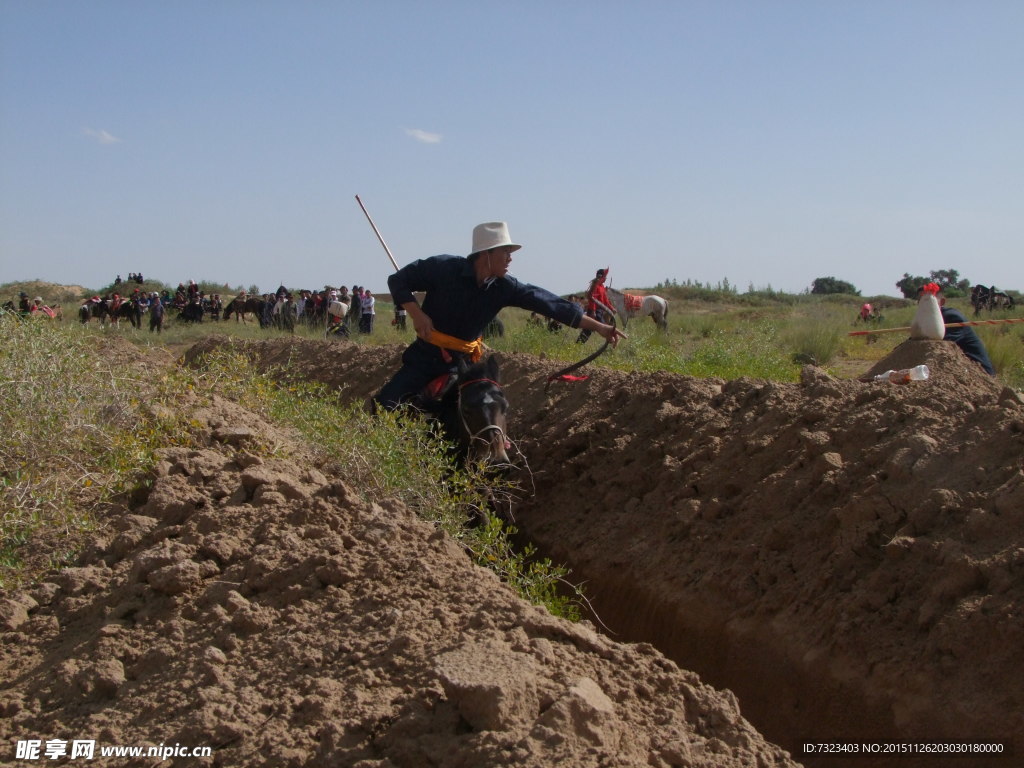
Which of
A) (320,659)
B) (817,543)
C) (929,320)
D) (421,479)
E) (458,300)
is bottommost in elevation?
(320,659)

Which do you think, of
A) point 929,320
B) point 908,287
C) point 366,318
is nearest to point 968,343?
point 929,320

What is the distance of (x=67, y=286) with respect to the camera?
56.8 metres

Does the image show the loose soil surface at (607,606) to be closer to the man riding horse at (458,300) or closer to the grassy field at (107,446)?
the grassy field at (107,446)

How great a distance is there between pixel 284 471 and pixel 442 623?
1.69 meters

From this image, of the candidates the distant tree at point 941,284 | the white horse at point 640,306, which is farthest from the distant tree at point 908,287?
the white horse at point 640,306

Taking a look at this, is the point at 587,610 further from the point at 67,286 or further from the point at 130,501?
the point at 67,286

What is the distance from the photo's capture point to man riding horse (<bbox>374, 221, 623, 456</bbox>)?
671 cm

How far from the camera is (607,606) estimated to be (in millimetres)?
6215

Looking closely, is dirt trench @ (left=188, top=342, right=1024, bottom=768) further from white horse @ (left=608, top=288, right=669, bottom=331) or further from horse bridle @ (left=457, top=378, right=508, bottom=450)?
white horse @ (left=608, top=288, right=669, bottom=331)

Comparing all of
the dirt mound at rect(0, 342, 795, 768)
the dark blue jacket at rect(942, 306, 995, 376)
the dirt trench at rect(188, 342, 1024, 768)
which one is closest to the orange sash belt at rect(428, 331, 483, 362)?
the dirt trench at rect(188, 342, 1024, 768)

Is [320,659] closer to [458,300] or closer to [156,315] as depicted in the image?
[458,300]

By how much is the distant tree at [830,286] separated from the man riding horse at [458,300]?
49.0 metres

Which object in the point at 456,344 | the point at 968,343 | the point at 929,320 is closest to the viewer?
the point at 456,344

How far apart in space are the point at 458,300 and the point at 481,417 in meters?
0.90
